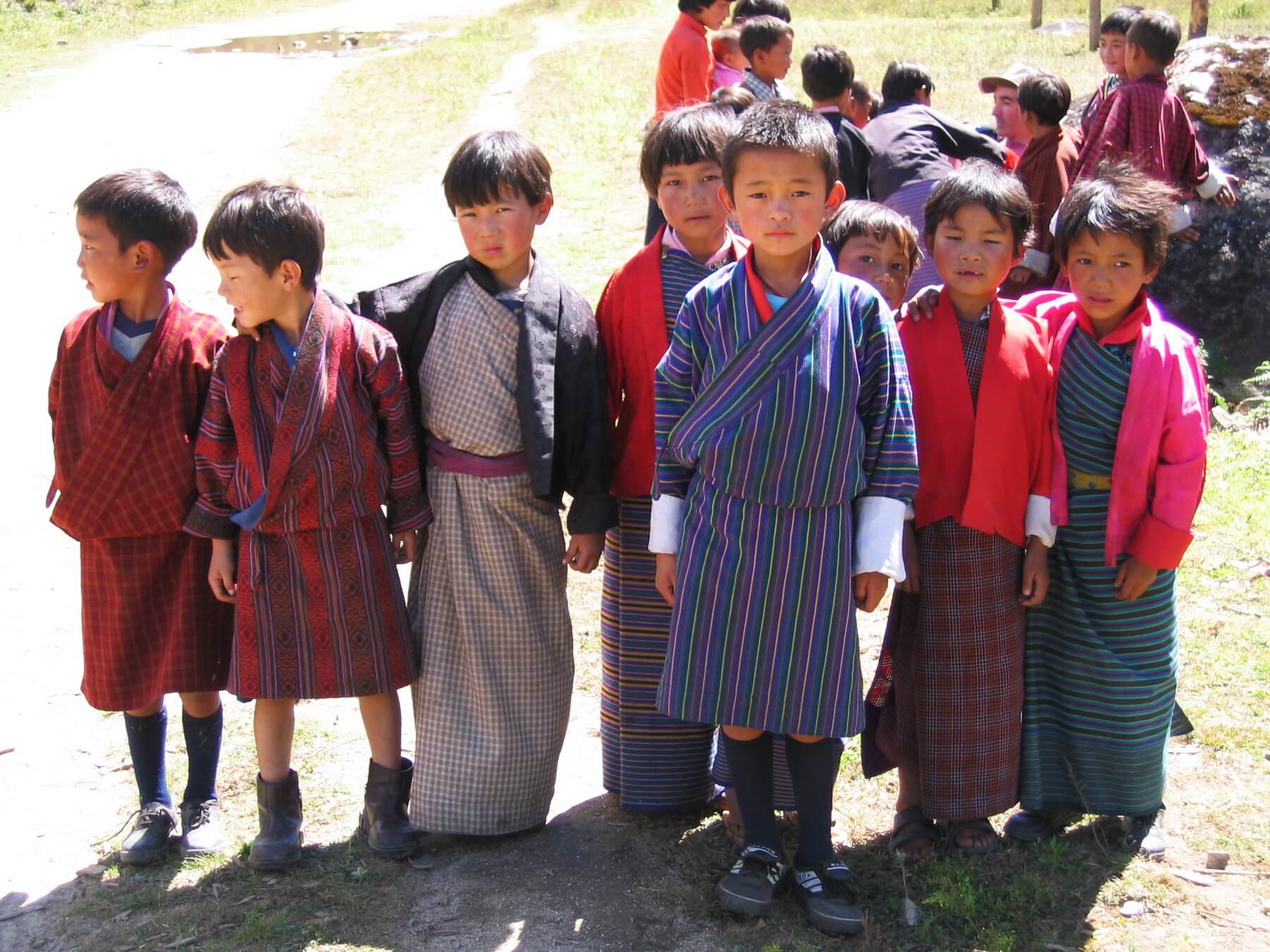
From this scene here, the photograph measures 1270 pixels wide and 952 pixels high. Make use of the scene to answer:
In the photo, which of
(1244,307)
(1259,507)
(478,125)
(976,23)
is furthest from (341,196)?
(976,23)

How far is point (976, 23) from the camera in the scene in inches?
894

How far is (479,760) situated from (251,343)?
108 cm

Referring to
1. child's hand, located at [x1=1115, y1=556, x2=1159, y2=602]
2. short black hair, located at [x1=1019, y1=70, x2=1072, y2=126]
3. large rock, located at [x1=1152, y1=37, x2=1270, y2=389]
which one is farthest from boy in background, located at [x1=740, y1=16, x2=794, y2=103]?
child's hand, located at [x1=1115, y1=556, x2=1159, y2=602]

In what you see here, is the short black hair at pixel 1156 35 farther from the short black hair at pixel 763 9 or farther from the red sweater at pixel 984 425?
the red sweater at pixel 984 425

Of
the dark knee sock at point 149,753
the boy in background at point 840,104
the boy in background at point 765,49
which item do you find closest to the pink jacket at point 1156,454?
the dark knee sock at point 149,753

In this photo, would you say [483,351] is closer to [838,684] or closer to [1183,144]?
[838,684]

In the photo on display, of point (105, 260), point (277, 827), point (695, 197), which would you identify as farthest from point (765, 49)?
point (277, 827)

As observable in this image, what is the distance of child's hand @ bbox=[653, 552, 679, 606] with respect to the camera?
2.78m

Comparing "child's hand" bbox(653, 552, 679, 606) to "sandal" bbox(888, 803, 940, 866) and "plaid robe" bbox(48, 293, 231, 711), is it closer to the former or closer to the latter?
"sandal" bbox(888, 803, 940, 866)

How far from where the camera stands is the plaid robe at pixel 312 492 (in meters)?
2.84

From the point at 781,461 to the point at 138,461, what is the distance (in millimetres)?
1459

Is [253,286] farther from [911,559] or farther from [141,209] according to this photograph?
[911,559]

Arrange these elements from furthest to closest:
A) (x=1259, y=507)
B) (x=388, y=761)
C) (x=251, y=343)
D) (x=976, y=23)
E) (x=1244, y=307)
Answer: (x=976, y=23) → (x=1244, y=307) → (x=1259, y=507) → (x=388, y=761) → (x=251, y=343)

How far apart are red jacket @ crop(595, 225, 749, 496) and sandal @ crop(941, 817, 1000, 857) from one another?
106 cm
